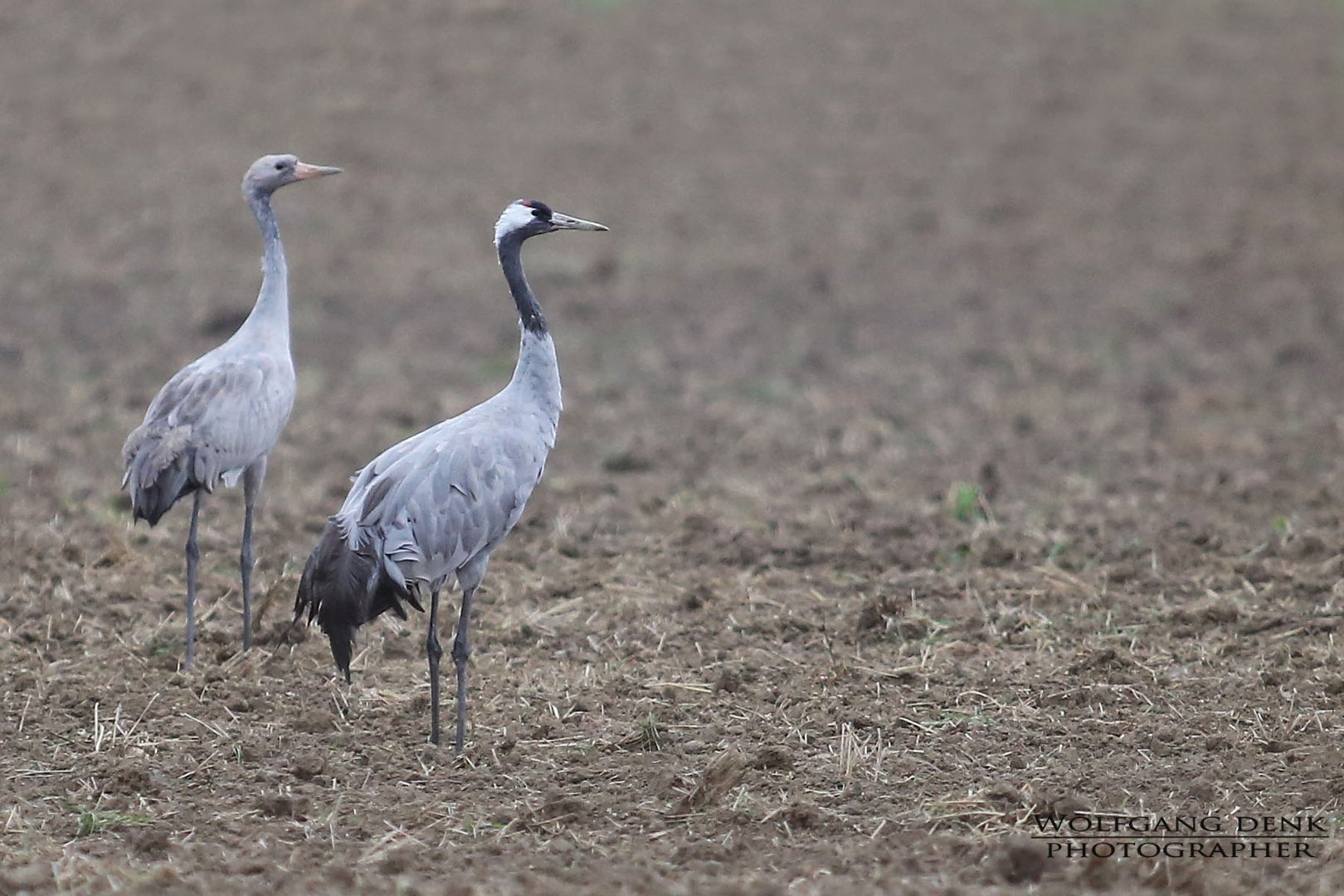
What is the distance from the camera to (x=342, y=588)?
20.2 ft

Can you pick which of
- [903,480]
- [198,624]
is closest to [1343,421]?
[903,480]

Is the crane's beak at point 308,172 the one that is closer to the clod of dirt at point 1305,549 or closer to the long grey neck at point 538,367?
the long grey neck at point 538,367

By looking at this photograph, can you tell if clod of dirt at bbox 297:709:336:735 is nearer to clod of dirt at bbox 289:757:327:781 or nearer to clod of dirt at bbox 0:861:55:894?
clod of dirt at bbox 289:757:327:781

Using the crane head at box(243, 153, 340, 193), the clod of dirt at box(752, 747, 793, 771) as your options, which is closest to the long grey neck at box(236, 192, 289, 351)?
the crane head at box(243, 153, 340, 193)

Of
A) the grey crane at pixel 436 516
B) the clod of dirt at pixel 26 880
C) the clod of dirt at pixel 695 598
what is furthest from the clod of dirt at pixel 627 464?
the clod of dirt at pixel 26 880

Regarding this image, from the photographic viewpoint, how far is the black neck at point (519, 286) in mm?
6852

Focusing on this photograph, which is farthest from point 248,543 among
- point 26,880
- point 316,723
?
point 26,880

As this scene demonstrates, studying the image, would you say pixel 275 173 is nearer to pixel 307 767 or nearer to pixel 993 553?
pixel 307 767

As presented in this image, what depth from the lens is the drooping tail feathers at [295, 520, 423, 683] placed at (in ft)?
20.2

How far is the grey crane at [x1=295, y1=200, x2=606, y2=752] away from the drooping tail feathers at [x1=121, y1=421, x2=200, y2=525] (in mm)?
962

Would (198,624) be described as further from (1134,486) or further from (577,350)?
(577,350)

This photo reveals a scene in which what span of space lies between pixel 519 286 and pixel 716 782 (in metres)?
2.17

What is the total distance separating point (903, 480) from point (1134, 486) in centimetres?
126

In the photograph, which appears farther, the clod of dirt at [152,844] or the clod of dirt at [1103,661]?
the clod of dirt at [1103,661]
